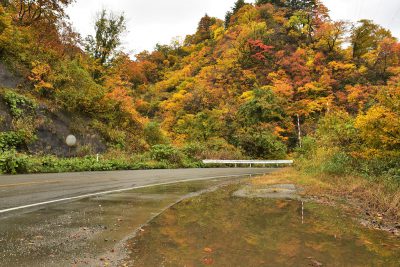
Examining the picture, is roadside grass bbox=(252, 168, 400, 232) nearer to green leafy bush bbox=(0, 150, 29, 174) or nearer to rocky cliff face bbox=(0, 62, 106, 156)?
green leafy bush bbox=(0, 150, 29, 174)

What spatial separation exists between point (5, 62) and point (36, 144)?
21.8 feet

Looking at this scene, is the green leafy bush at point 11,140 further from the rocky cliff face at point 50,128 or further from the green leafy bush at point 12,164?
the green leafy bush at point 12,164

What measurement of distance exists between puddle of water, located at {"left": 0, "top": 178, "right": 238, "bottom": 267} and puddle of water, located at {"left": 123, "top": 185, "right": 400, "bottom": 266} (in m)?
0.38

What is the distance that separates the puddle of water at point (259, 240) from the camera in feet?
14.4

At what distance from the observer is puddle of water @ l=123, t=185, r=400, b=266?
438 cm

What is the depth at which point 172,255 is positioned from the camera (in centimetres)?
449

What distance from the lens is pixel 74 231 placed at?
215 inches

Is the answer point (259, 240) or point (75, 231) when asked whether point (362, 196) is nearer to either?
point (259, 240)

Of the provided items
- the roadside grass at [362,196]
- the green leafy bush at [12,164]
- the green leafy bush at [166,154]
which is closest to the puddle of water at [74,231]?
the roadside grass at [362,196]

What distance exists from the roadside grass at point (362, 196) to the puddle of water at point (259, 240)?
786 millimetres

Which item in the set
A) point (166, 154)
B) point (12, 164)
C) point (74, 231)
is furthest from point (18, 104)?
point (74, 231)

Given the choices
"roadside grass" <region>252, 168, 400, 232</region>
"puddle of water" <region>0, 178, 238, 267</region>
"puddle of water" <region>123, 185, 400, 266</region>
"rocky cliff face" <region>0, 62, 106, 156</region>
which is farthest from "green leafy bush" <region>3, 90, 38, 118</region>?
"puddle of water" <region>123, 185, 400, 266</region>

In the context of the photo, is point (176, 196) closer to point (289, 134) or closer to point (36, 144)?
point (36, 144)

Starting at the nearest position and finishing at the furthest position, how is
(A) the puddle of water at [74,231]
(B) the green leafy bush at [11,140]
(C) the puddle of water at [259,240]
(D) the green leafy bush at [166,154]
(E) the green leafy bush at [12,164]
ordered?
(A) the puddle of water at [74,231]
(C) the puddle of water at [259,240]
(E) the green leafy bush at [12,164]
(B) the green leafy bush at [11,140]
(D) the green leafy bush at [166,154]
